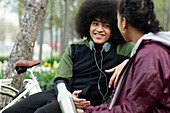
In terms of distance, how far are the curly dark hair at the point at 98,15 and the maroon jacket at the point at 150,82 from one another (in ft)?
3.79

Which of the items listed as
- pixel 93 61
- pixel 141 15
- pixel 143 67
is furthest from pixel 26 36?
pixel 143 67

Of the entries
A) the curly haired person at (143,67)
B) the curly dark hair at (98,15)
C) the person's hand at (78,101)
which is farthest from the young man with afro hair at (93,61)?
the curly haired person at (143,67)

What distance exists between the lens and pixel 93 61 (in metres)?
2.33

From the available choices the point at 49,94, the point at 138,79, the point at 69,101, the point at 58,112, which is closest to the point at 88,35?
the point at 49,94

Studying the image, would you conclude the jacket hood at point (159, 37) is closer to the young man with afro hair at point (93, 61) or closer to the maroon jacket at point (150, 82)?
the maroon jacket at point (150, 82)

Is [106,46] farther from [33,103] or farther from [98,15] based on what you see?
[33,103]

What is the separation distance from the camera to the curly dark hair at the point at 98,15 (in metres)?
2.40

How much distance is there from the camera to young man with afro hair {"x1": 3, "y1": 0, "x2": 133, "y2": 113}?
2.28 m

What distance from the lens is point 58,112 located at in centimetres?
209

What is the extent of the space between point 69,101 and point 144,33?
2.11 feet

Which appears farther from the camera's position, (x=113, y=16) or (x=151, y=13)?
(x=113, y=16)

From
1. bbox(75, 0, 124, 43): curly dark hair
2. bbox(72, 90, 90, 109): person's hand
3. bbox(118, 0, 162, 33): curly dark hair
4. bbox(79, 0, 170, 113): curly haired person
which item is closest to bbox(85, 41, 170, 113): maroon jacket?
bbox(79, 0, 170, 113): curly haired person

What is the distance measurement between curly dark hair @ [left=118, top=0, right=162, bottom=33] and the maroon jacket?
0.42 ft

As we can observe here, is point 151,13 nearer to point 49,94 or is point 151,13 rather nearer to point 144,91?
point 144,91
